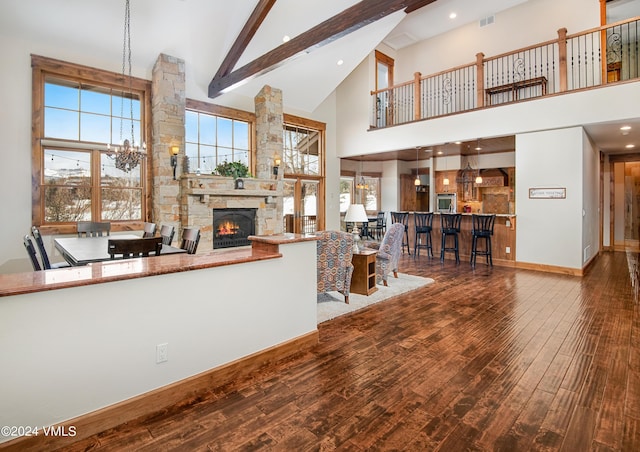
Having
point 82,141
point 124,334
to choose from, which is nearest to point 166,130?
point 82,141

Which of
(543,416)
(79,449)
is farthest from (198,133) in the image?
(543,416)

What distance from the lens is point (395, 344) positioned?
10.0 ft

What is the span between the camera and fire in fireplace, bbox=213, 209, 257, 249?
6719 mm

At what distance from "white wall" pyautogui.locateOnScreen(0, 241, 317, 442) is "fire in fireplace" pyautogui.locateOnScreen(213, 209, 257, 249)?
14.3 ft

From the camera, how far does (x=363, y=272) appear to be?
4.64m

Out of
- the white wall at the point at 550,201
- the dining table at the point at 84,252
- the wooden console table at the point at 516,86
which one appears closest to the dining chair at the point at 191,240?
the dining table at the point at 84,252

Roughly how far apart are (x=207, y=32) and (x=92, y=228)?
410 centimetres

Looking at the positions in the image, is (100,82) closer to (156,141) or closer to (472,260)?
Answer: (156,141)

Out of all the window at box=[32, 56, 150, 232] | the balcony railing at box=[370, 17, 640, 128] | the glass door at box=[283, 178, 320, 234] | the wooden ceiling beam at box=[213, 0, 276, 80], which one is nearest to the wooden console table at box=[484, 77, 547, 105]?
the balcony railing at box=[370, 17, 640, 128]

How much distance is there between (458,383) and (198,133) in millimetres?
6604

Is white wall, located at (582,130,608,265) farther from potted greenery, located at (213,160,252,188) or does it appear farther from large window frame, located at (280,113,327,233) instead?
potted greenery, located at (213,160,252,188)

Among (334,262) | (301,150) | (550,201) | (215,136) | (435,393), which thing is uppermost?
(301,150)

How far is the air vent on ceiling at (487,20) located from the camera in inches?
339

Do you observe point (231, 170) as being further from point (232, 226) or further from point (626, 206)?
point (626, 206)
